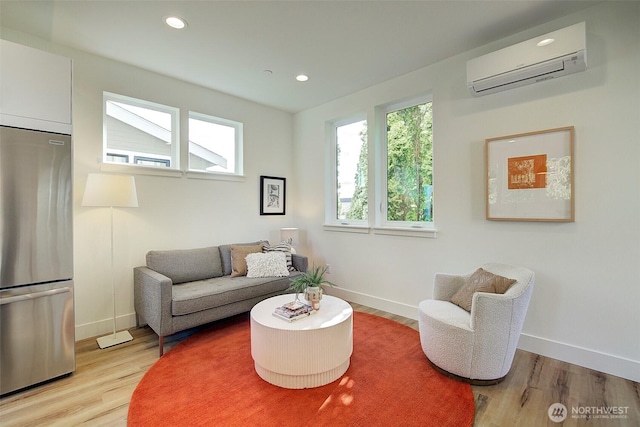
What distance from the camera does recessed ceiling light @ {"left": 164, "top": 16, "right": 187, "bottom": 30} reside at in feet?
7.66

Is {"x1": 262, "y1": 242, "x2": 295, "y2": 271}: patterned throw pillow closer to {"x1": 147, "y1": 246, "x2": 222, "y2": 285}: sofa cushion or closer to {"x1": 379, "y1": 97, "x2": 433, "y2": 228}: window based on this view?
{"x1": 147, "y1": 246, "x2": 222, "y2": 285}: sofa cushion

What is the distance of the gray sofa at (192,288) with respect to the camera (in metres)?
2.57

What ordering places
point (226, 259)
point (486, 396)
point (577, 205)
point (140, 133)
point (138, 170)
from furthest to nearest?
point (226, 259) → point (140, 133) → point (138, 170) → point (577, 205) → point (486, 396)

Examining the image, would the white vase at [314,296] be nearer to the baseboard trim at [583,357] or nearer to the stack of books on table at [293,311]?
the stack of books on table at [293,311]

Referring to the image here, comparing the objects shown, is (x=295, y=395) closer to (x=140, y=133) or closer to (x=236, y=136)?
(x=140, y=133)

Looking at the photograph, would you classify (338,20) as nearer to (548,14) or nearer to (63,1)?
(548,14)

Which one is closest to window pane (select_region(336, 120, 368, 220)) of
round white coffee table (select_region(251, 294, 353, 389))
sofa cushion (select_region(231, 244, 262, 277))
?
sofa cushion (select_region(231, 244, 262, 277))

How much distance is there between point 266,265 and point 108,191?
5.62ft

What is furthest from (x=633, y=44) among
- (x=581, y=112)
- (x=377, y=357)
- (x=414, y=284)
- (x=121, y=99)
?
(x=121, y=99)

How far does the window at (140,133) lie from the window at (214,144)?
0.78 ft

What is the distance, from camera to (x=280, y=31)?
8.27 ft

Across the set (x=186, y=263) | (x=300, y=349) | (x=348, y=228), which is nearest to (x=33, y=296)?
(x=186, y=263)

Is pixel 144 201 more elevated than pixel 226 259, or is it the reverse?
pixel 144 201

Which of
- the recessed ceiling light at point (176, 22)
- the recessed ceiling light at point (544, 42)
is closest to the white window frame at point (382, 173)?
the recessed ceiling light at point (544, 42)
